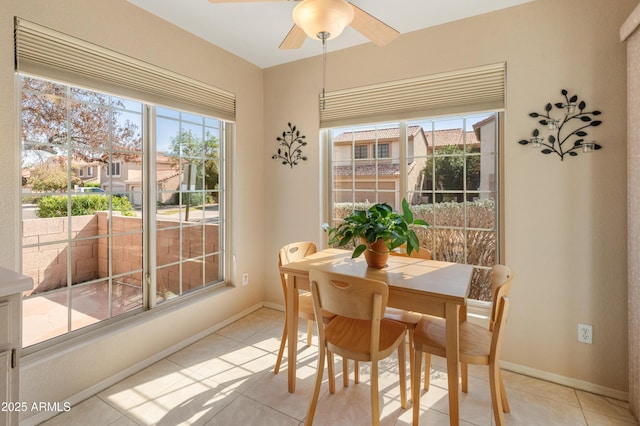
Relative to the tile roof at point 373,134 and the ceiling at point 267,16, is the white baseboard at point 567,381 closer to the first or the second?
the tile roof at point 373,134

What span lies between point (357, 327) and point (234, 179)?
1960mm

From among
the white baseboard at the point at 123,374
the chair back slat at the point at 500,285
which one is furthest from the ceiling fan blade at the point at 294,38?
the white baseboard at the point at 123,374

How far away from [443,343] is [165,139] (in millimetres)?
2516

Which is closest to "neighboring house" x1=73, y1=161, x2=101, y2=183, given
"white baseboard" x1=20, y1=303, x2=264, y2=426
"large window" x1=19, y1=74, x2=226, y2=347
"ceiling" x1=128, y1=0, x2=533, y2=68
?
"large window" x1=19, y1=74, x2=226, y2=347

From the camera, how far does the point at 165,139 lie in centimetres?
262

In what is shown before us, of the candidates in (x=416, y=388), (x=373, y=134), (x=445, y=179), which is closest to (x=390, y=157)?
(x=373, y=134)

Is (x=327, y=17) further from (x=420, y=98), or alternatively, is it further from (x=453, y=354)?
(x=453, y=354)

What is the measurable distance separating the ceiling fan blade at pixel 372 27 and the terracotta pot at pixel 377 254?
1201mm

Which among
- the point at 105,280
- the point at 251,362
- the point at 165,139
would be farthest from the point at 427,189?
the point at 105,280

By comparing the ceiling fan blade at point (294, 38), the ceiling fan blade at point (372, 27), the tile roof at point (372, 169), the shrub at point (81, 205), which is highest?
the ceiling fan blade at point (294, 38)

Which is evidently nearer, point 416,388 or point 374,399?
point 374,399

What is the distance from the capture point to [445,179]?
2660 mm

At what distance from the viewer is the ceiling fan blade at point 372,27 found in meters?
1.65

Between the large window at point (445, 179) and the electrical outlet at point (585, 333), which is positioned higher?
the large window at point (445, 179)
